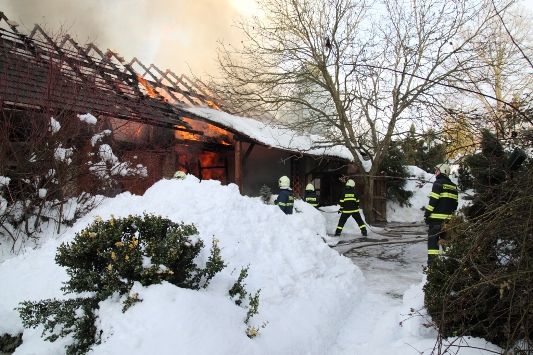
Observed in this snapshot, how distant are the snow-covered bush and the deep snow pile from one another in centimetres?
14

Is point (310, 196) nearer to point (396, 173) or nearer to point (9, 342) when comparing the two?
point (396, 173)

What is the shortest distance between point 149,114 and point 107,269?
943 cm

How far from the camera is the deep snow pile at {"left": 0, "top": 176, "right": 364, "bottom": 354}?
3.05 metres

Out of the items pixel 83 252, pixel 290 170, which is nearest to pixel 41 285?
pixel 83 252

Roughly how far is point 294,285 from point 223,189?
207 centimetres

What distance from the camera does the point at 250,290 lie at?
183 inches

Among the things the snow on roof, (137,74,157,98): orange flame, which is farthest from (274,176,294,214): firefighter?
(137,74,157,98): orange flame

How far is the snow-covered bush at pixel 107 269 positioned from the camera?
325 cm

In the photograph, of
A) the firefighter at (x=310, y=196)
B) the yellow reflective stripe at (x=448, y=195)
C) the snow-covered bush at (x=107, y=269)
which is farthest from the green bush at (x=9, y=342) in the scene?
the firefighter at (x=310, y=196)

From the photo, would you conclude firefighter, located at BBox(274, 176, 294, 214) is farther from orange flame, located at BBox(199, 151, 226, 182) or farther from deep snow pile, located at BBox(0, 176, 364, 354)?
orange flame, located at BBox(199, 151, 226, 182)

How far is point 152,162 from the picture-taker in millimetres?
10859

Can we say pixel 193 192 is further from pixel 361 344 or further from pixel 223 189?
pixel 361 344

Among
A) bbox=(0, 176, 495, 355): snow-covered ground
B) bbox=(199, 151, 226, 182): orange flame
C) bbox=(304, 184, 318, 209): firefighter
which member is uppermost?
bbox=(199, 151, 226, 182): orange flame

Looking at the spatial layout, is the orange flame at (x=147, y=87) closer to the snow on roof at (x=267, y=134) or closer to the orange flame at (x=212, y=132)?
the snow on roof at (x=267, y=134)
